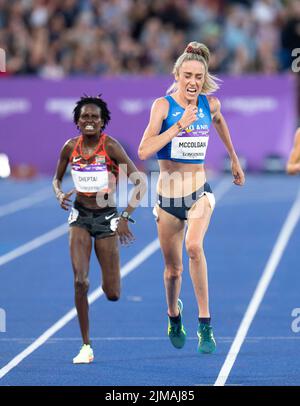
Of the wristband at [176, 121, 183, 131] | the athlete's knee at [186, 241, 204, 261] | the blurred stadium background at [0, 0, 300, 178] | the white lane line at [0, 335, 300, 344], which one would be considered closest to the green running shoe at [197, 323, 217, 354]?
the athlete's knee at [186, 241, 204, 261]

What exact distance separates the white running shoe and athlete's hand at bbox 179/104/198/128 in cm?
181

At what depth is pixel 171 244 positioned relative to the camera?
9617 millimetres

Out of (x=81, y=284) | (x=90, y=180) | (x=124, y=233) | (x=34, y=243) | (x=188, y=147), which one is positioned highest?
(x=188, y=147)

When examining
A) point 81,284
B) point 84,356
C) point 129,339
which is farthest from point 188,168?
point 129,339

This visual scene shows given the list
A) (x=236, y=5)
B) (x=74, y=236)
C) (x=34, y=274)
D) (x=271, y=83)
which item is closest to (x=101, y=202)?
(x=74, y=236)

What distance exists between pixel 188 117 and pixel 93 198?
3.66 feet

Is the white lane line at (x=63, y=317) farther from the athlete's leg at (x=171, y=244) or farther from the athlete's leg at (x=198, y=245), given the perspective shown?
the athlete's leg at (x=198, y=245)

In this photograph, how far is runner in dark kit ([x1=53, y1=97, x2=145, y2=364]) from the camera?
31.2 ft

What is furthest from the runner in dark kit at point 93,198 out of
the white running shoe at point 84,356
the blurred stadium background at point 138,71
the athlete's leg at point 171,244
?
the blurred stadium background at point 138,71

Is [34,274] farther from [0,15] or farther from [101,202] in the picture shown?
[0,15]

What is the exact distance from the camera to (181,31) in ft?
80.1

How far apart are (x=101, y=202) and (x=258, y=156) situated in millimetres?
13796

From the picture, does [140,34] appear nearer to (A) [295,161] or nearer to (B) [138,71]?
(B) [138,71]

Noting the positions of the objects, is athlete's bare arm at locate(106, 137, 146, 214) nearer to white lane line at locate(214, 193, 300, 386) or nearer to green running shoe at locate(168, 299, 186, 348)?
green running shoe at locate(168, 299, 186, 348)
